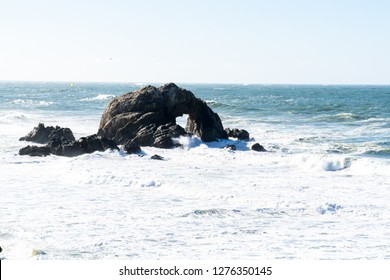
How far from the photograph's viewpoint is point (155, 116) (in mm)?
32750

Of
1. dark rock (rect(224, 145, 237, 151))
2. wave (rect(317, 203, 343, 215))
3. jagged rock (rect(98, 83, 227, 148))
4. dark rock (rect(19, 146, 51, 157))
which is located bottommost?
dark rock (rect(19, 146, 51, 157))

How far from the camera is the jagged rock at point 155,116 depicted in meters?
32.2

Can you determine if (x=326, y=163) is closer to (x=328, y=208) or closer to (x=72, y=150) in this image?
(x=328, y=208)

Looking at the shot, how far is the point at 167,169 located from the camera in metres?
23.0

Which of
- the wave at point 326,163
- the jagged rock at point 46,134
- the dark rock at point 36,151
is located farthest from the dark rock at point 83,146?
the wave at point 326,163

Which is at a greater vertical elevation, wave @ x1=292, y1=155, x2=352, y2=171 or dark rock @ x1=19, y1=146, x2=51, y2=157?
wave @ x1=292, y1=155, x2=352, y2=171

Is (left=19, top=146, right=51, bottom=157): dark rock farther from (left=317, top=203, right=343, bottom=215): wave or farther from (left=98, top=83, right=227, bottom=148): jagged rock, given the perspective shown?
(left=317, top=203, right=343, bottom=215): wave

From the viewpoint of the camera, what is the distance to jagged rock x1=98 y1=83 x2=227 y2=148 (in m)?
32.2

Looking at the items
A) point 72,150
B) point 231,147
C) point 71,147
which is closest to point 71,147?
point 71,147

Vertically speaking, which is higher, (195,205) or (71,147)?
(71,147)

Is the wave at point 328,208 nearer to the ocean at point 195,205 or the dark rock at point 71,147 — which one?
the ocean at point 195,205

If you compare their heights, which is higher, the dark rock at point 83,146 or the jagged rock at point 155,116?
the jagged rock at point 155,116

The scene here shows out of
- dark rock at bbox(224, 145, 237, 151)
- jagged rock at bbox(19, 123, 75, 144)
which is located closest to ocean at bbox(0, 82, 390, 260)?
dark rock at bbox(224, 145, 237, 151)

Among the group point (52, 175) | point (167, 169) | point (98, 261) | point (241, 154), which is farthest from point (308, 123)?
point (98, 261)
